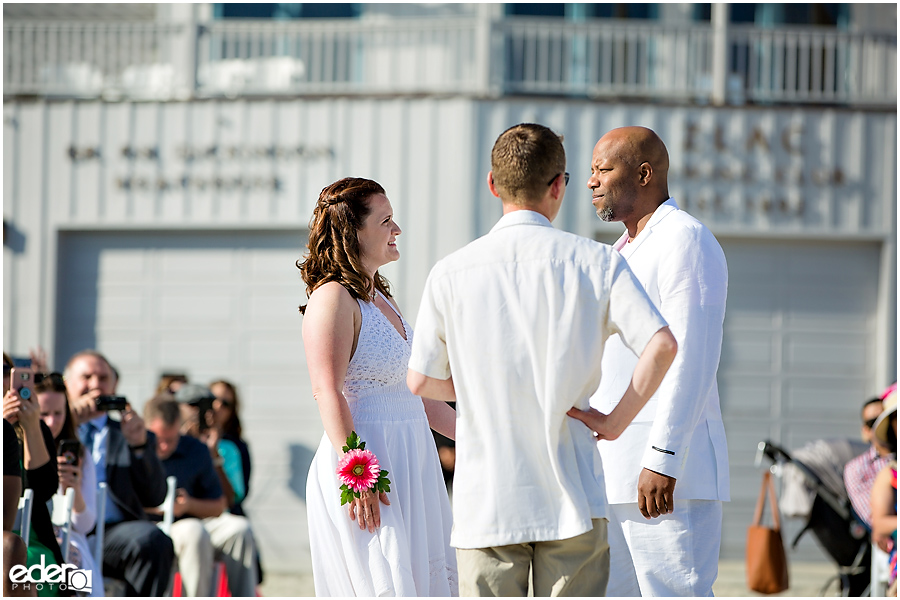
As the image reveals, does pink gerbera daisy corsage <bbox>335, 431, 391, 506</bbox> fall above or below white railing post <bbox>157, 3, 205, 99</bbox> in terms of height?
below

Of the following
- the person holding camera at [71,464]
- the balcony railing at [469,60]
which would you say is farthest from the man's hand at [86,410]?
the balcony railing at [469,60]

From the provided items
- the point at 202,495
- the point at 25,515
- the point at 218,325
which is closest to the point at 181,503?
the point at 202,495

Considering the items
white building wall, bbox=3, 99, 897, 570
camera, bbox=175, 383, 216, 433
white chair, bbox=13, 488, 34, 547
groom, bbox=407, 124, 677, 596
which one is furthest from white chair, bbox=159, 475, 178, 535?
white building wall, bbox=3, 99, 897, 570

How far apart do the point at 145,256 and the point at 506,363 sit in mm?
9791

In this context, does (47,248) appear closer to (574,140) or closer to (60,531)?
(574,140)

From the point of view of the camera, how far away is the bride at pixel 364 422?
3.09 metres

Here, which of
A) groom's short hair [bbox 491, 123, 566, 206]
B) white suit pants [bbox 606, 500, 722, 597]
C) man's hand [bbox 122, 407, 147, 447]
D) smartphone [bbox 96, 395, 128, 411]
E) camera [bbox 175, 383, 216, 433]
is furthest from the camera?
camera [bbox 175, 383, 216, 433]

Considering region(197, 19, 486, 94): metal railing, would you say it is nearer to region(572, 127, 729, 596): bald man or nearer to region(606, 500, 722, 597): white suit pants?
region(572, 127, 729, 596): bald man

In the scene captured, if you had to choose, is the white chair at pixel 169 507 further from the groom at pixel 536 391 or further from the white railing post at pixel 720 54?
the white railing post at pixel 720 54

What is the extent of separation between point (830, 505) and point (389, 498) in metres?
5.72

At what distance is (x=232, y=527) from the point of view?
672 cm

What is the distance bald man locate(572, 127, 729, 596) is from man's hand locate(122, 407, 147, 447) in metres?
3.53

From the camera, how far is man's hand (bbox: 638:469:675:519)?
2838mm

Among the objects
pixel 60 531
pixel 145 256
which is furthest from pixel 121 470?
pixel 145 256
